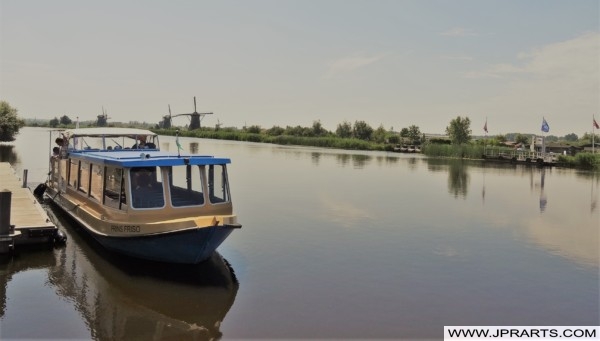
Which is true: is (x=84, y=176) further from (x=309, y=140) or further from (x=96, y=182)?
(x=309, y=140)

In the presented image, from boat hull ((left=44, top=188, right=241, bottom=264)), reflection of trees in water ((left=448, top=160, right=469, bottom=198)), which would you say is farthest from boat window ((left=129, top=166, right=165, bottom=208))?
reflection of trees in water ((left=448, top=160, right=469, bottom=198))

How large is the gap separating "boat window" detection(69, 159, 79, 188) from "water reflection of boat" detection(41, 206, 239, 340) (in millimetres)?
3982

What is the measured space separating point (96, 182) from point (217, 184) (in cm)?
443

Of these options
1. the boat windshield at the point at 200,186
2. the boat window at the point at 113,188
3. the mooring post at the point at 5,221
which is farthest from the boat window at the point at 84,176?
the boat windshield at the point at 200,186

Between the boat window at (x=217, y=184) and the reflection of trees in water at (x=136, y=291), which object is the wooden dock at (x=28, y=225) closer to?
the reflection of trees in water at (x=136, y=291)

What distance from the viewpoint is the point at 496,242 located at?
18656 mm

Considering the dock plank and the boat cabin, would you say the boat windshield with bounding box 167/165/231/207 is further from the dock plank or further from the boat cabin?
the dock plank

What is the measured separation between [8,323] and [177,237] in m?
3.93

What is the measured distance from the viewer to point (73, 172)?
1866cm

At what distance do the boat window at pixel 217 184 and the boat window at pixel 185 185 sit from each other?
0.97 feet

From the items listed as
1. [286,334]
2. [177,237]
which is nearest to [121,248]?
[177,237]

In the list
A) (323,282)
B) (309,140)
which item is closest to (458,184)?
(323,282)

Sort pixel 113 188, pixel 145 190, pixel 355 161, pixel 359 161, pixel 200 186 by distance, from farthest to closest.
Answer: pixel 359 161 < pixel 355 161 < pixel 113 188 < pixel 200 186 < pixel 145 190

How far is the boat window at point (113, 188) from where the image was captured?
43.7ft
